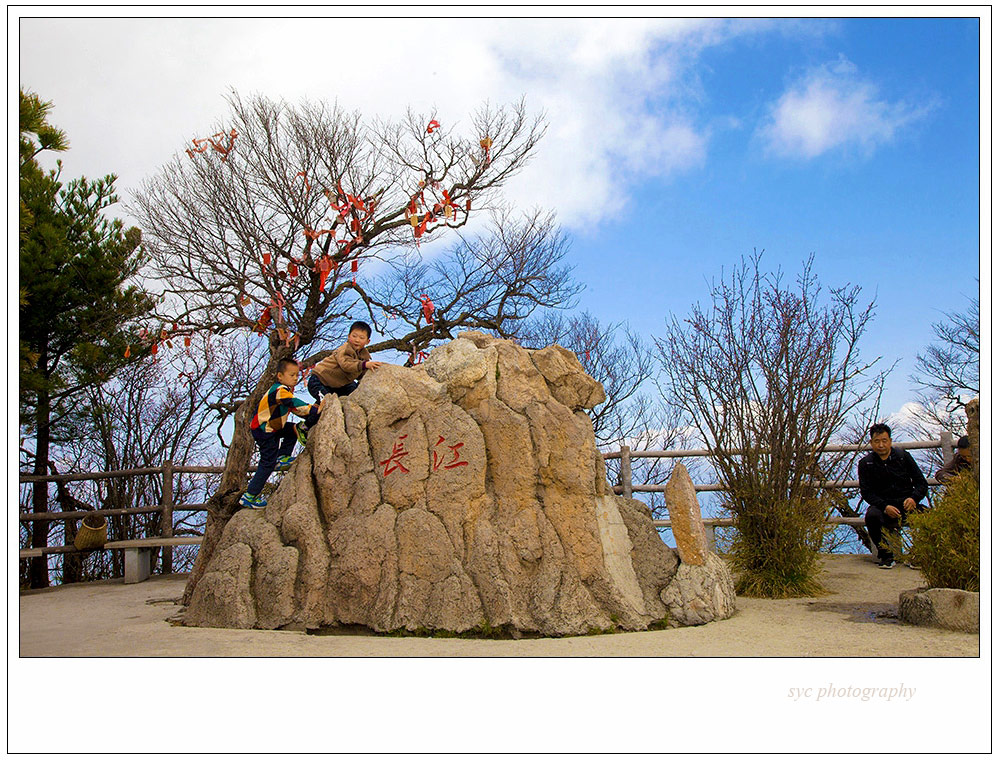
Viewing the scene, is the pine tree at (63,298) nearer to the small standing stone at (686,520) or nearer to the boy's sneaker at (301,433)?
the boy's sneaker at (301,433)

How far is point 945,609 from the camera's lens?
6145 mm

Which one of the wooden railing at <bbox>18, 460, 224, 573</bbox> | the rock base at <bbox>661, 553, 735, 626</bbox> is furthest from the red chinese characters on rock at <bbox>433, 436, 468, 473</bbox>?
the wooden railing at <bbox>18, 460, 224, 573</bbox>

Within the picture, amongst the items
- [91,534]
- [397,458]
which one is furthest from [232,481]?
[397,458]

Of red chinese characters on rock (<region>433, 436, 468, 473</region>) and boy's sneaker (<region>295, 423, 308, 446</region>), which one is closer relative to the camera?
red chinese characters on rock (<region>433, 436, 468, 473</region>)

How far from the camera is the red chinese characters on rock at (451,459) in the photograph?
6.46 m

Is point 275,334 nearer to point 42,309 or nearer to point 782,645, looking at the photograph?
point 42,309

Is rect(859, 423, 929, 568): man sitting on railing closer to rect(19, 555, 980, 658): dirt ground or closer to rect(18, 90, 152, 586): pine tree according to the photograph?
rect(19, 555, 980, 658): dirt ground

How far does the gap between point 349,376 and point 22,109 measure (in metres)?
5.02

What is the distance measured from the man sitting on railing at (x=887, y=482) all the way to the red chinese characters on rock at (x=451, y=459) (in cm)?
485

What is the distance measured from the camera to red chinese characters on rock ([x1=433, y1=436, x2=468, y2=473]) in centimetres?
646

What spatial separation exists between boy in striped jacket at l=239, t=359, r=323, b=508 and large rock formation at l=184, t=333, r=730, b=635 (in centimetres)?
28

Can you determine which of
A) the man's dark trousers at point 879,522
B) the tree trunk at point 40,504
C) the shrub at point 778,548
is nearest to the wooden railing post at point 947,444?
the man's dark trousers at point 879,522

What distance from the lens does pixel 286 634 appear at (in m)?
6.08

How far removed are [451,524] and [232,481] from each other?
4555 millimetres
